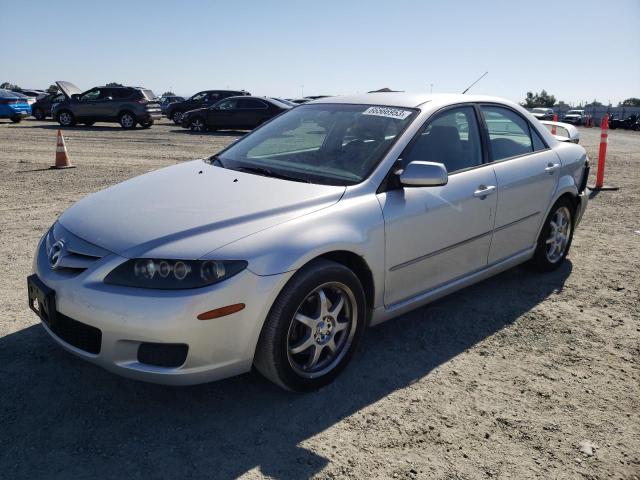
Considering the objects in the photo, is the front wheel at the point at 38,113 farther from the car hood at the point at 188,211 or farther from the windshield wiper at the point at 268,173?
the windshield wiper at the point at 268,173

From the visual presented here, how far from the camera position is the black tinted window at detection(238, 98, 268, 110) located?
20.8 metres

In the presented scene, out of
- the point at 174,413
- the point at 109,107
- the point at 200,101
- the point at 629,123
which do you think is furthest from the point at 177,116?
the point at 629,123

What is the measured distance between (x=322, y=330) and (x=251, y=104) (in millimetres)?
18938

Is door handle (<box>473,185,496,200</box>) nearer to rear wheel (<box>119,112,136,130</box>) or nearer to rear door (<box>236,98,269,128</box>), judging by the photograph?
rear door (<box>236,98,269,128</box>)

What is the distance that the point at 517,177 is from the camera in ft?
13.8

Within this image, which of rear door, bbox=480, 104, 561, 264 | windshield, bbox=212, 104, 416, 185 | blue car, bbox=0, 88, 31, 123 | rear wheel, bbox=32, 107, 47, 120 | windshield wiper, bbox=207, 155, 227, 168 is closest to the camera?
windshield, bbox=212, 104, 416, 185

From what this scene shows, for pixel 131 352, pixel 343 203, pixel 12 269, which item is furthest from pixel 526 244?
pixel 12 269

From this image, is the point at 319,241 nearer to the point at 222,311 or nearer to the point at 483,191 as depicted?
the point at 222,311

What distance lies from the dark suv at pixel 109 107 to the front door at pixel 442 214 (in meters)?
20.6

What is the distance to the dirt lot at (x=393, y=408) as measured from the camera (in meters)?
2.49

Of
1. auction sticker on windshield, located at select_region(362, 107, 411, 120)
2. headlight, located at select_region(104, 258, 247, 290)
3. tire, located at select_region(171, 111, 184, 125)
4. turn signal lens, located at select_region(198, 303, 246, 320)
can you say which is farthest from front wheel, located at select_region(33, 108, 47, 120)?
turn signal lens, located at select_region(198, 303, 246, 320)

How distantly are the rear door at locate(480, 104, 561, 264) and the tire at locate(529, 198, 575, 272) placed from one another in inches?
7.8

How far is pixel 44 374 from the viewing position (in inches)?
123

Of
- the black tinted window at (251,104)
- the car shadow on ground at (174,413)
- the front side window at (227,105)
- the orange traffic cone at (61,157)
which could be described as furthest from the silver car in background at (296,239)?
the front side window at (227,105)
